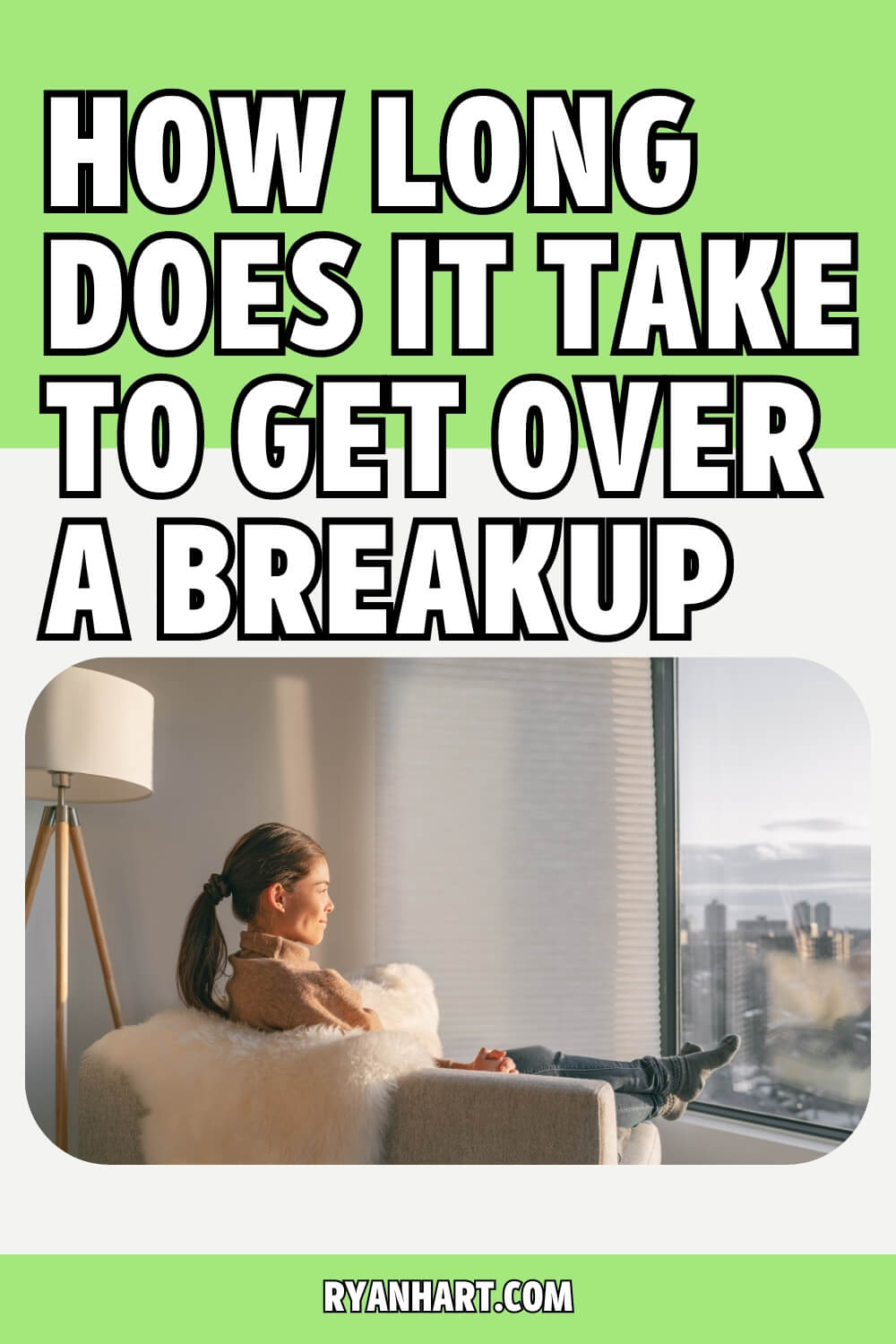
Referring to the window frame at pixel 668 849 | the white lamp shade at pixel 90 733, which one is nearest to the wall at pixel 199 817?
the white lamp shade at pixel 90 733

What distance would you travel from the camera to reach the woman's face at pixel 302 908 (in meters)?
2.27

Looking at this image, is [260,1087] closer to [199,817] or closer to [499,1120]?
[499,1120]

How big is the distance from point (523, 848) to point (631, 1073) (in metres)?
0.89

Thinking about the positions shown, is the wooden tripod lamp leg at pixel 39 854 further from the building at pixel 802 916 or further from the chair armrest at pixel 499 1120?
the building at pixel 802 916

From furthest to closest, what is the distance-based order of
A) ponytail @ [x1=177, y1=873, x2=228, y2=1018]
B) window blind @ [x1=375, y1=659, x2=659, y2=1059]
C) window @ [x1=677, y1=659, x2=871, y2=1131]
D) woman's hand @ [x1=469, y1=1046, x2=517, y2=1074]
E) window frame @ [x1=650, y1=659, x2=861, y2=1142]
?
window frame @ [x1=650, y1=659, x2=861, y2=1142]
window blind @ [x1=375, y1=659, x2=659, y2=1059]
window @ [x1=677, y1=659, x2=871, y2=1131]
ponytail @ [x1=177, y1=873, x2=228, y2=1018]
woman's hand @ [x1=469, y1=1046, x2=517, y2=1074]

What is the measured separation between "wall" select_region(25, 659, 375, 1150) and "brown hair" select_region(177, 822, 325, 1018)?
40cm

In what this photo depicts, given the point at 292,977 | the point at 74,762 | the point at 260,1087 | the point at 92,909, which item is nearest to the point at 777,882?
the point at 292,977

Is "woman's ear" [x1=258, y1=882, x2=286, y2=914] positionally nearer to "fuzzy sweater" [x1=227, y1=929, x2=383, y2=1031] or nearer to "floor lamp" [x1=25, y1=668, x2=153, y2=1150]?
"fuzzy sweater" [x1=227, y1=929, x2=383, y2=1031]

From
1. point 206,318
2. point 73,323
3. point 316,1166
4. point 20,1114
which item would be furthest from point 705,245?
point 20,1114

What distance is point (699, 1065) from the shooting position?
250 cm

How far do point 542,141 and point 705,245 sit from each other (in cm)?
28

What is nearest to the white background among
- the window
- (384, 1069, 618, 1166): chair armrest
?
(384, 1069, 618, 1166): chair armrest

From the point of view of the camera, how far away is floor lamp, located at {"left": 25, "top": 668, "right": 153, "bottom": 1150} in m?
2.05

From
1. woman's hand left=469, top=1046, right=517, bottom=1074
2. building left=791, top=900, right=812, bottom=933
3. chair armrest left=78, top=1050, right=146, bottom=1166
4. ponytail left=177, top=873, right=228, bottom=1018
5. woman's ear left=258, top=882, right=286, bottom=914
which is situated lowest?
chair armrest left=78, top=1050, right=146, bottom=1166
